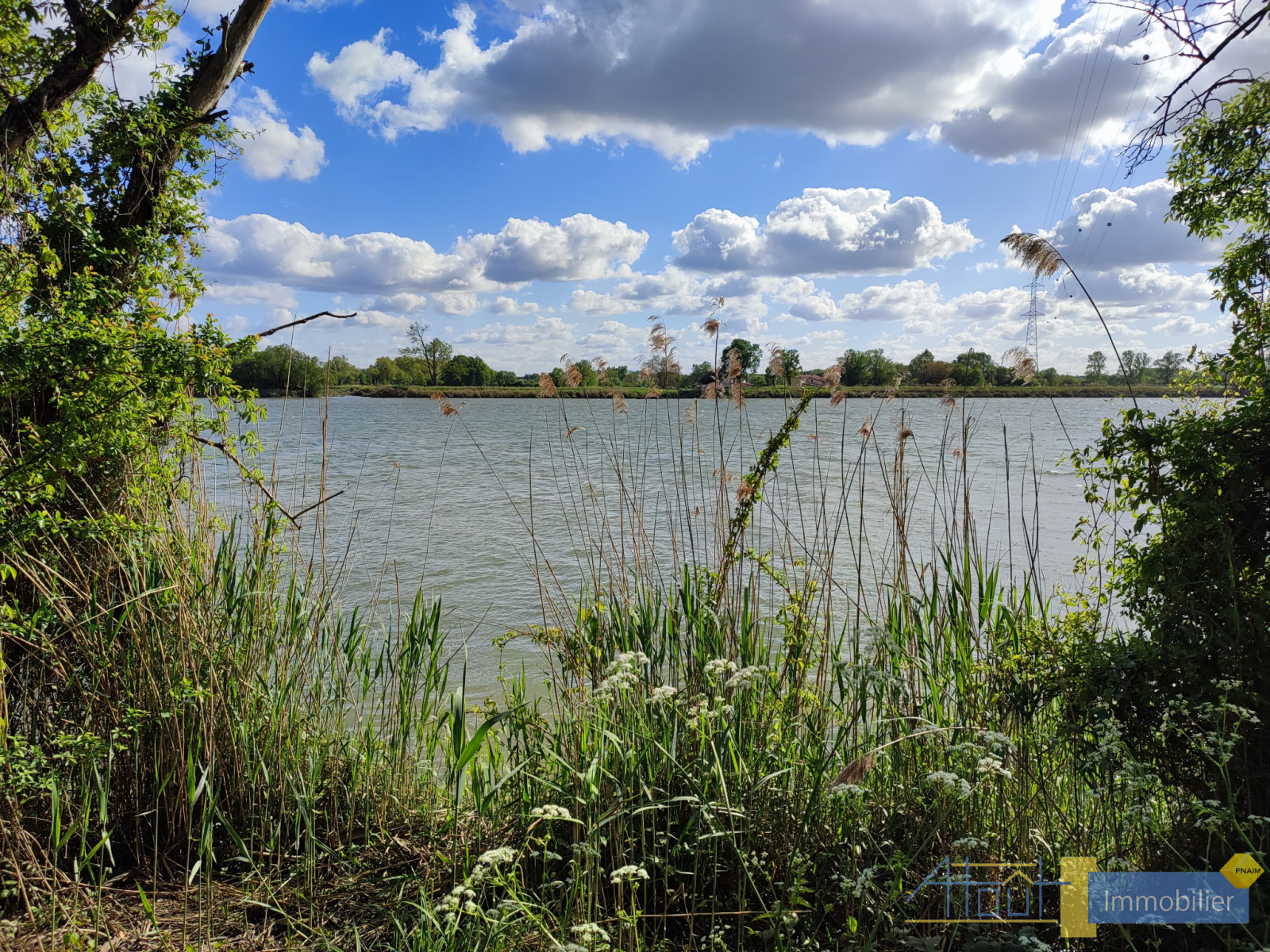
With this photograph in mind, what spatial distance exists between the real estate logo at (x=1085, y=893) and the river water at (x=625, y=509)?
1087 mm

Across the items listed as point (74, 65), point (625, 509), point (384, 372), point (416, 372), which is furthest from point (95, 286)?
point (625, 509)

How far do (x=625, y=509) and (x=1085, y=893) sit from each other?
782cm

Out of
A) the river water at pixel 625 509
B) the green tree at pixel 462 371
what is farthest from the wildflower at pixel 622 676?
the green tree at pixel 462 371

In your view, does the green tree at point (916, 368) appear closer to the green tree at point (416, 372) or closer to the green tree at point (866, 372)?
the green tree at point (866, 372)

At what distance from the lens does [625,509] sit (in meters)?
9.61

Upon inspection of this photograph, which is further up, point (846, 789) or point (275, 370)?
point (275, 370)

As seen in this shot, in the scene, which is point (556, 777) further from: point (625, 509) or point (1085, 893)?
point (625, 509)

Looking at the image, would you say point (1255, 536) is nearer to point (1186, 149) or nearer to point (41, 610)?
point (1186, 149)

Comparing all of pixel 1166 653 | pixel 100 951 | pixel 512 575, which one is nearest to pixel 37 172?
pixel 100 951

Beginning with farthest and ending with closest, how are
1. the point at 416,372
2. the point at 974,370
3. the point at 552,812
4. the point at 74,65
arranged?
1. the point at 416,372
2. the point at 974,370
3. the point at 74,65
4. the point at 552,812

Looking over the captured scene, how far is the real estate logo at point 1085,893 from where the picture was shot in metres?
1.76

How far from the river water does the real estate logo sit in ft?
3.57

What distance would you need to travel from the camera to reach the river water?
3.62 metres

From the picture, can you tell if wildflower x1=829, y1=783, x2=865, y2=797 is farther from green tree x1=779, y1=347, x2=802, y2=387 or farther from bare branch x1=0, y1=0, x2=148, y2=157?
bare branch x1=0, y1=0, x2=148, y2=157
